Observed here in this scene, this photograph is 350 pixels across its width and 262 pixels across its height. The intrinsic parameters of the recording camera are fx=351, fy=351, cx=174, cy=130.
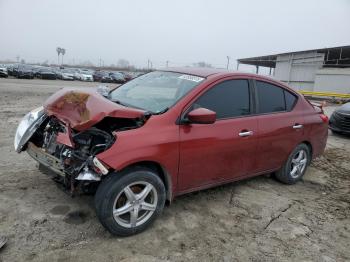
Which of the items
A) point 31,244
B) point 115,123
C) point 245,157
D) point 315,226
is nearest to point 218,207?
point 245,157

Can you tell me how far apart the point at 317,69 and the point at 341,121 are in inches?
1190

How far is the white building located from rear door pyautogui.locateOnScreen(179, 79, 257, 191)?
3283cm

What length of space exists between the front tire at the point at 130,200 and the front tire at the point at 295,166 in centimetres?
244

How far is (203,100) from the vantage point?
160 inches

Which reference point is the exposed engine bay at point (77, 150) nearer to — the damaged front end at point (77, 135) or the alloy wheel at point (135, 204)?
the damaged front end at point (77, 135)

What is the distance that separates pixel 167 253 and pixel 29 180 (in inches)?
95.9

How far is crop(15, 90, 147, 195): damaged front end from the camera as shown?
11.0 ft

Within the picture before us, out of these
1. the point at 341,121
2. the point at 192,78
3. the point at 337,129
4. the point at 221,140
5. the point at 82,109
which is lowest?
the point at 337,129

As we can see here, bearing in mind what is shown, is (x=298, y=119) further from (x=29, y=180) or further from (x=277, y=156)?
(x=29, y=180)

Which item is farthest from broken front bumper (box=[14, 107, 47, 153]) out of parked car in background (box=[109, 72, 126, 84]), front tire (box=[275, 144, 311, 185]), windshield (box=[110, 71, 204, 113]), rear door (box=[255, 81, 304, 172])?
parked car in background (box=[109, 72, 126, 84])

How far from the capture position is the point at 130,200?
348cm

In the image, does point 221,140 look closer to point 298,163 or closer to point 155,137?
point 155,137

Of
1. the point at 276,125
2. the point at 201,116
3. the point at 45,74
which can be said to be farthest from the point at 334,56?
the point at 201,116

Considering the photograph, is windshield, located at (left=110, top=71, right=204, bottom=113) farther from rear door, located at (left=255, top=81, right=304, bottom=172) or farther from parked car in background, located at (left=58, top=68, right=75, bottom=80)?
parked car in background, located at (left=58, top=68, right=75, bottom=80)
